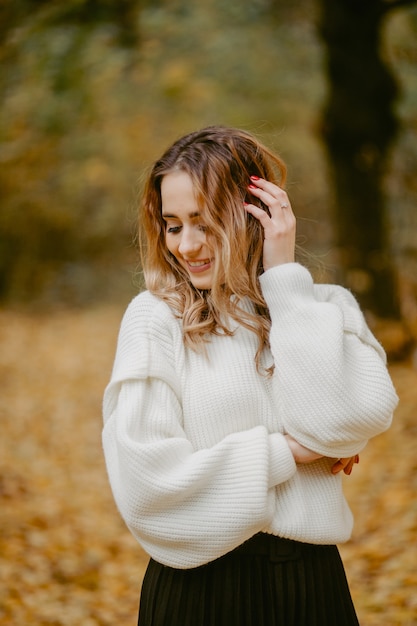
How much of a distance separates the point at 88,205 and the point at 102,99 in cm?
227

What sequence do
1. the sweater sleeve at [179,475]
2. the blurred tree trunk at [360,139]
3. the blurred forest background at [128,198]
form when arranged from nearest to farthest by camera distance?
the sweater sleeve at [179,475] → the blurred forest background at [128,198] → the blurred tree trunk at [360,139]

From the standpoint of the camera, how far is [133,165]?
9.11 m

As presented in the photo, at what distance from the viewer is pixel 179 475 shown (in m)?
1.62

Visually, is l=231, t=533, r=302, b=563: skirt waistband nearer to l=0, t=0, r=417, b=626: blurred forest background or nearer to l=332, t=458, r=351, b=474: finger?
l=332, t=458, r=351, b=474: finger

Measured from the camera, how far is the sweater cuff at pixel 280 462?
5.57 feet

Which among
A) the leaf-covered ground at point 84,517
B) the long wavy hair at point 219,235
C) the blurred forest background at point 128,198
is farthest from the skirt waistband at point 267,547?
the leaf-covered ground at point 84,517

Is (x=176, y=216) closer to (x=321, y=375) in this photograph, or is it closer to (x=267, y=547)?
(x=321, y=375)

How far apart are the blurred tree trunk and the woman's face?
4.30 meters

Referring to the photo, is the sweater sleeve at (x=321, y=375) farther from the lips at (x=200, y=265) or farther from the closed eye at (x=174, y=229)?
the closed eye at (x=174, y=229)

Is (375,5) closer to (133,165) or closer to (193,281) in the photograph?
(133,165)

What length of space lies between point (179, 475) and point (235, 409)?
0.24 m

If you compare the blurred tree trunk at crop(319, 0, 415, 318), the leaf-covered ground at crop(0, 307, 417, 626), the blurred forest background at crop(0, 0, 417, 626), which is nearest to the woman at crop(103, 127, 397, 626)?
the blurred forest background at crop(0, 0, 417, 626)

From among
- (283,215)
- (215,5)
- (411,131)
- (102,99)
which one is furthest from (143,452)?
(102,99)

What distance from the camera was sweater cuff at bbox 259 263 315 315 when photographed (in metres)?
Answer: 1.82
